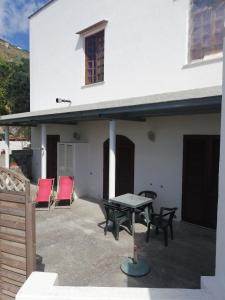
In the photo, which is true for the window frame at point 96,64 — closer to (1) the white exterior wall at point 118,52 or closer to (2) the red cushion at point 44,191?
(1) the white exterior wall at point 118,52

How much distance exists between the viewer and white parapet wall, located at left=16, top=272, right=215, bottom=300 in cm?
205

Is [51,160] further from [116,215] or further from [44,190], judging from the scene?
[116,215]

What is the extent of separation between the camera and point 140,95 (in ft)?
29.9

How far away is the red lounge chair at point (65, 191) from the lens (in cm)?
993

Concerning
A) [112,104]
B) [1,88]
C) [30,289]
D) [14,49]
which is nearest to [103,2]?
[112,104]

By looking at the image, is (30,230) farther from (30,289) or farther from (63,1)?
(63,1)

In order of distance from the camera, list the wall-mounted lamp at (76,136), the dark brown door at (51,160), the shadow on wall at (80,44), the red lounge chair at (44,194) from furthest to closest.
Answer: the dark brown door at (51,160)
the wall-mounted lamp at (76,136)
the shadow on wall at (80,44)
the red lounge chair at (44,194)

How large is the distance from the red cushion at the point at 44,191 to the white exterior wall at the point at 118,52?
406 centimetres

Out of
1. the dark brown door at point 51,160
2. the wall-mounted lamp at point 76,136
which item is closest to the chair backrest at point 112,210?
the wall-mounted lamp at point 76,136

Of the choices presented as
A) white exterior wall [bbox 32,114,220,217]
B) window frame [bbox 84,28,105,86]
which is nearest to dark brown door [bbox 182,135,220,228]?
white exterior wall [bbox 32,114,220,217]

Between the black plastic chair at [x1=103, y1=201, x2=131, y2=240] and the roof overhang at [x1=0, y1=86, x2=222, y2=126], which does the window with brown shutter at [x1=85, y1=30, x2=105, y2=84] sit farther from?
the black plastic chair at [x1=103, y1=201, x2=131, y2=240]

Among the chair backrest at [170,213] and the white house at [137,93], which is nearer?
the chair backrest at [170,213]

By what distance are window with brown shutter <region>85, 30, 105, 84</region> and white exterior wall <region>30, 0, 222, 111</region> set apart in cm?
27

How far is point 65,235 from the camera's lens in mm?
7066
